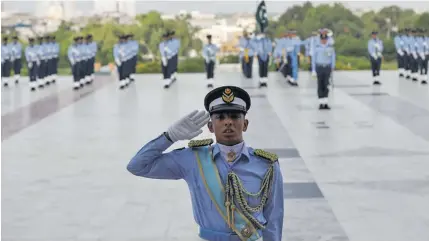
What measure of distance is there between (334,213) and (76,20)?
109ft

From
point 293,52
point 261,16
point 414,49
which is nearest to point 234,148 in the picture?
point 293,52

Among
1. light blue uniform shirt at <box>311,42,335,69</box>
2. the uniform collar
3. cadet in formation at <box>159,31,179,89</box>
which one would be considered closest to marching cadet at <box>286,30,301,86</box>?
cadet in formation at <box>159,31,179,89</box>

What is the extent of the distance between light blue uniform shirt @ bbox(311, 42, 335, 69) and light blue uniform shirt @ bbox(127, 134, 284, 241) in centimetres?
1204

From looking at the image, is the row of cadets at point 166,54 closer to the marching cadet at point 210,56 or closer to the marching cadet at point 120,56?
the marching cadet at point 210,56

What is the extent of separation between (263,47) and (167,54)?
2501 millimetres

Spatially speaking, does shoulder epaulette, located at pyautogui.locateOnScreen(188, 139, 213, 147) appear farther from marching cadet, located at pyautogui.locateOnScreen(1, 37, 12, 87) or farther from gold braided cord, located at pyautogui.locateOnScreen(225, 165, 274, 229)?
marching cadet, located at pyautogui.locateOnScreen(1, 37, 12, 87)

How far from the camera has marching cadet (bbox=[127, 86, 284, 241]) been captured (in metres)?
3.57

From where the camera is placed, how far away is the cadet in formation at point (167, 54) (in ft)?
72.0

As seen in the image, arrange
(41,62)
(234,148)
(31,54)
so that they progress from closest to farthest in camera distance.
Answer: (234,148) → (31,54) → (41,62)

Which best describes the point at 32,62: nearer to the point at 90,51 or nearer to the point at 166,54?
the point at 90,51

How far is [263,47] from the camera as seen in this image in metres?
22.4

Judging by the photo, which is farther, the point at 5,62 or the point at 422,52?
the point at 5,62

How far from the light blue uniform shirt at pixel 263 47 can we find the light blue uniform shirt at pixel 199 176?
738 inches

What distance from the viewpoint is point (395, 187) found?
29.1 feet
